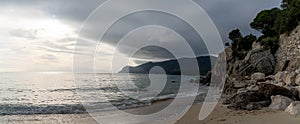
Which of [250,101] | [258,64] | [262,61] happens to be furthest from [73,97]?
[250,101]

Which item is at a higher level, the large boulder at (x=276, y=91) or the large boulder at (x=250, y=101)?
the large boulder at (x=276, y=91)

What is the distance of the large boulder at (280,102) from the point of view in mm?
11062

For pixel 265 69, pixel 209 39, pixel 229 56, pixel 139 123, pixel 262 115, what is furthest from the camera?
pixel 229 56

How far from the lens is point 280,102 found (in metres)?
11.2

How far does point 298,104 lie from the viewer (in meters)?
9.64

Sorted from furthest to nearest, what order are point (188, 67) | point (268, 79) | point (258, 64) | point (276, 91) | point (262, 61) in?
point (188, 67), point (262, 61), point (258, 64), point (268, 79), point (276, 91)

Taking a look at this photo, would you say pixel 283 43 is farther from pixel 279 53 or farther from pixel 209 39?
pixel 209 39

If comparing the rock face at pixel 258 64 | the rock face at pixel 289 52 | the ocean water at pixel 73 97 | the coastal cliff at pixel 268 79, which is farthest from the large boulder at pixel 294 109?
the rock face at pixel 258 64

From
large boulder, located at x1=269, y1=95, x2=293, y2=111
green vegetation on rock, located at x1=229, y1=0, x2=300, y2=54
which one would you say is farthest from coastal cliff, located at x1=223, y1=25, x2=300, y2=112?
green vegetation on rock, located at x1=229, y1=0, x2=300, y2=54

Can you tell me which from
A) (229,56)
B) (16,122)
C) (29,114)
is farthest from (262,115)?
(229,56)

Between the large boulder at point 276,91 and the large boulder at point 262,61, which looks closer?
the large boulder at point 276,91

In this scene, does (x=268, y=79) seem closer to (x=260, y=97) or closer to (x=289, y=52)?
(x=289, y=52)

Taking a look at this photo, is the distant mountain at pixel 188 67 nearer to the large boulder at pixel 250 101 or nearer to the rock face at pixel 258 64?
the rock face at pixel 258 64

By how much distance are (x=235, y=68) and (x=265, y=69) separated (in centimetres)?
558
